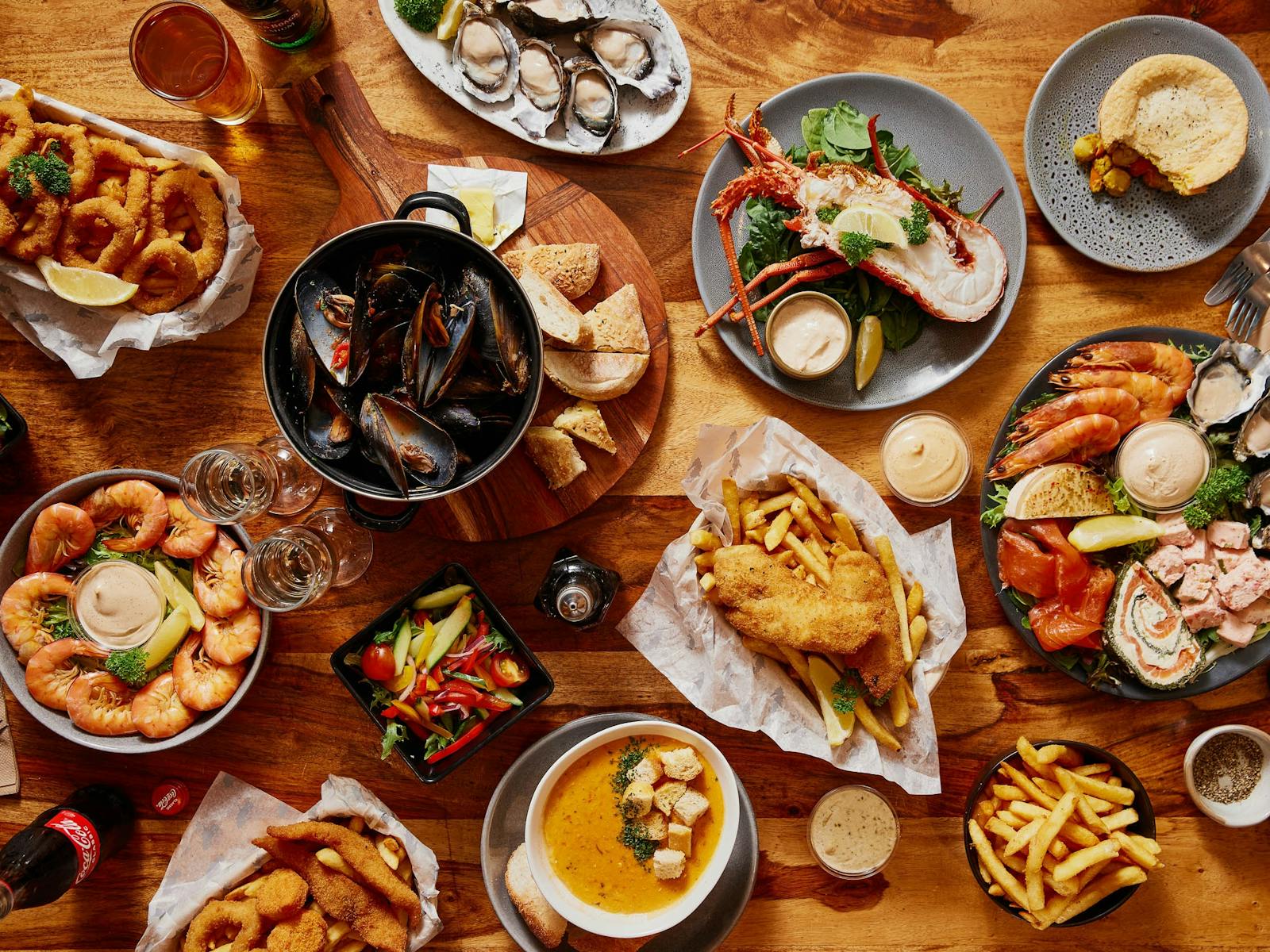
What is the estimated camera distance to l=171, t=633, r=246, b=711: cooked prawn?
2.61 metres

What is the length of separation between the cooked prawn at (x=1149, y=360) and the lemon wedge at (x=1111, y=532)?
423mm

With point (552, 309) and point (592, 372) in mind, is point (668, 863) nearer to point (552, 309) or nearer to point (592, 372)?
point (592, 372)

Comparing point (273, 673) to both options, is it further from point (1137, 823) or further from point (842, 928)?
point (1137, 823)

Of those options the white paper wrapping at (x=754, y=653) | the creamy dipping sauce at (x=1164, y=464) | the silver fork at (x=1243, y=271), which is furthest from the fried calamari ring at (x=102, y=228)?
the silver fork at (x=1243, y=271)

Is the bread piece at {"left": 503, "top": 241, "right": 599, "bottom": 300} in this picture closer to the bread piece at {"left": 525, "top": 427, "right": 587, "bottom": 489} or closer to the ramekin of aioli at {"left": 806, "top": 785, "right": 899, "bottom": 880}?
the bread piece at {"left": 525, "top": 427, "right": 587, "bottom": 489}

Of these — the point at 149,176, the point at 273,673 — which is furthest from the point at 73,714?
the point at 149,176

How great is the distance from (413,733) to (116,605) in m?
0.99

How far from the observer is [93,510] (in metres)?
2.66

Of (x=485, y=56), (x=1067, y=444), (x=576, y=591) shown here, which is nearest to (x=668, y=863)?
(x=576, y=591)

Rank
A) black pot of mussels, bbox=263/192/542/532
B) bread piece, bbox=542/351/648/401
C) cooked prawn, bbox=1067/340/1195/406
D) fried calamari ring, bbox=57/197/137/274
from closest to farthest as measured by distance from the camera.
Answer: black pot of mussels, bbox=263/192/542/532 < fried calamari ring, bbox=57/197/137/274 < bread piece, bbox=542/351/648/401 < cooked prawn, bbox=1067/340/1195/406

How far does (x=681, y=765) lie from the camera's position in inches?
101

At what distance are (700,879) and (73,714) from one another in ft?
6.48

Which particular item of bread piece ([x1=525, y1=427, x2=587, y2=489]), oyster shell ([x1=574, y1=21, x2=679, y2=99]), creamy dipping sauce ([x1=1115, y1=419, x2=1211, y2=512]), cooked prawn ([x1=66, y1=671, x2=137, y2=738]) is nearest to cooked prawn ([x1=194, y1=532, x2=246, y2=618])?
cooked prawn ([x1=66, y1=671, x2=137, y2=738])

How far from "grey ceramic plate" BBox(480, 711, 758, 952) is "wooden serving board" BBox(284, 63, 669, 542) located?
676 mm
